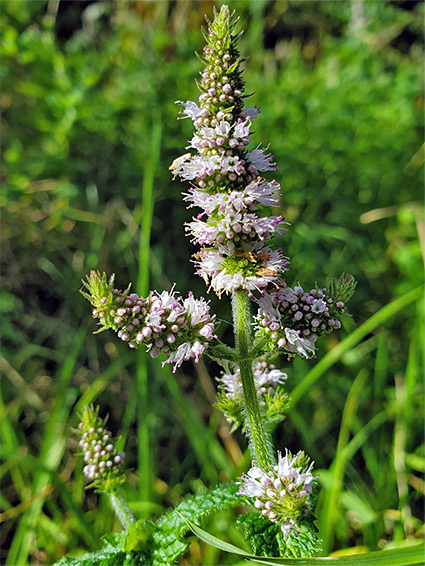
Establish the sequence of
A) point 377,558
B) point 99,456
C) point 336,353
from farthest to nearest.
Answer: point 336,353, point 99,456, point 377,558

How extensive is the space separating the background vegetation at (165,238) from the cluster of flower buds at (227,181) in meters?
1.50

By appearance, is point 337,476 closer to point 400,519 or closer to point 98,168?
point 400,519

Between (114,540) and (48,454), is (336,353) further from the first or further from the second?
(48,454)

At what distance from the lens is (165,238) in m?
3.53

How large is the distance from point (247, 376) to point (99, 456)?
21.5 inches

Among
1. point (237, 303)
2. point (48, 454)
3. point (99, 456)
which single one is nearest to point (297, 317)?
point (237, 303)

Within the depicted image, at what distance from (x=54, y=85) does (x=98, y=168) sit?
596 mm

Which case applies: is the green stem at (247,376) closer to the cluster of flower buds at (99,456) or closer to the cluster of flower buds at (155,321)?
the cluster of flower buds at (155,321)

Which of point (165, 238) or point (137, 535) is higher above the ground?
point (165, 238)

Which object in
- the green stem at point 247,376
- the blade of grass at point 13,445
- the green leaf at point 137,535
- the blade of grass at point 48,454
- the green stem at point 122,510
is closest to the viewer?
the green stem at point 247,376

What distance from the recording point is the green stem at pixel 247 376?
4.37 ft

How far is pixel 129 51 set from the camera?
144 inches

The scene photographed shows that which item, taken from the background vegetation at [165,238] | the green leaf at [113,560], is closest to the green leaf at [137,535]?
the green leaf at [113,560]

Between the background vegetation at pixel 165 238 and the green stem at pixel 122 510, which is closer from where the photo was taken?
the green stem at pixel 122 510
